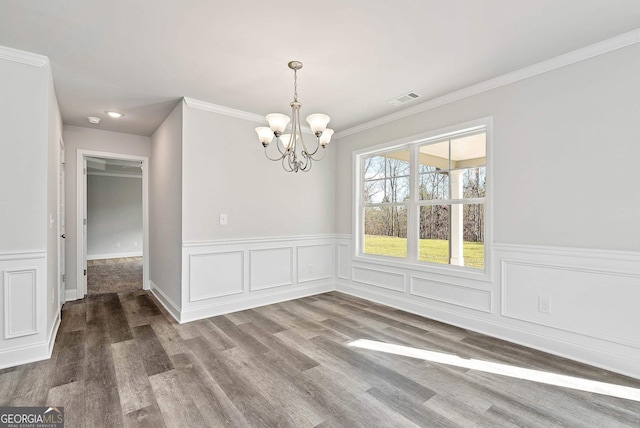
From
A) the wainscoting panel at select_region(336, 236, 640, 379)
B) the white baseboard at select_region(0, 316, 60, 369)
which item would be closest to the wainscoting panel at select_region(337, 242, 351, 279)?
the wainscoting panel at select_region(336, 236, 640, 379)

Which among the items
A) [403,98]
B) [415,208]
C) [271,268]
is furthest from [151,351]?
[403,98]

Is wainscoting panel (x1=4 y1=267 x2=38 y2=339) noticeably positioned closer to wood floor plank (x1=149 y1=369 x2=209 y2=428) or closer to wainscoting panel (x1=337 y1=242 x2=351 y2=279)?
wood floor plank (x1=149 y1=369 x2=209 y2=428)

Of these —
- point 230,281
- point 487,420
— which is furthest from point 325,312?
point 487,420

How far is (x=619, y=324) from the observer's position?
240cm

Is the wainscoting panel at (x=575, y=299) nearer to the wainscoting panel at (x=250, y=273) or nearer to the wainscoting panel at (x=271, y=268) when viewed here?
the wainscoting panel at (x=250, y=273)

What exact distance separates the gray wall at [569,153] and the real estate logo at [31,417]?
149 inches

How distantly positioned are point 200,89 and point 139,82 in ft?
1.93

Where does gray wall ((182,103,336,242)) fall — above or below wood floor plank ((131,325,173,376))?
above

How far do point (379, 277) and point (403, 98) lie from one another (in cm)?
241

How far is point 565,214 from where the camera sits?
2678 millimetres

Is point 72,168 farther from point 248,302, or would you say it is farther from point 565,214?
point 565,214

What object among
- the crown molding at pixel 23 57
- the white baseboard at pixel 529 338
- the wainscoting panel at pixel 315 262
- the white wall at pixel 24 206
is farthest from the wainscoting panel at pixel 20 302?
the white baseboard at pixel 529 338

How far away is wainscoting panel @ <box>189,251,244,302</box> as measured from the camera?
365 cm

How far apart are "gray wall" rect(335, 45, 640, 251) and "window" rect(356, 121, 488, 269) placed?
0.25 m
